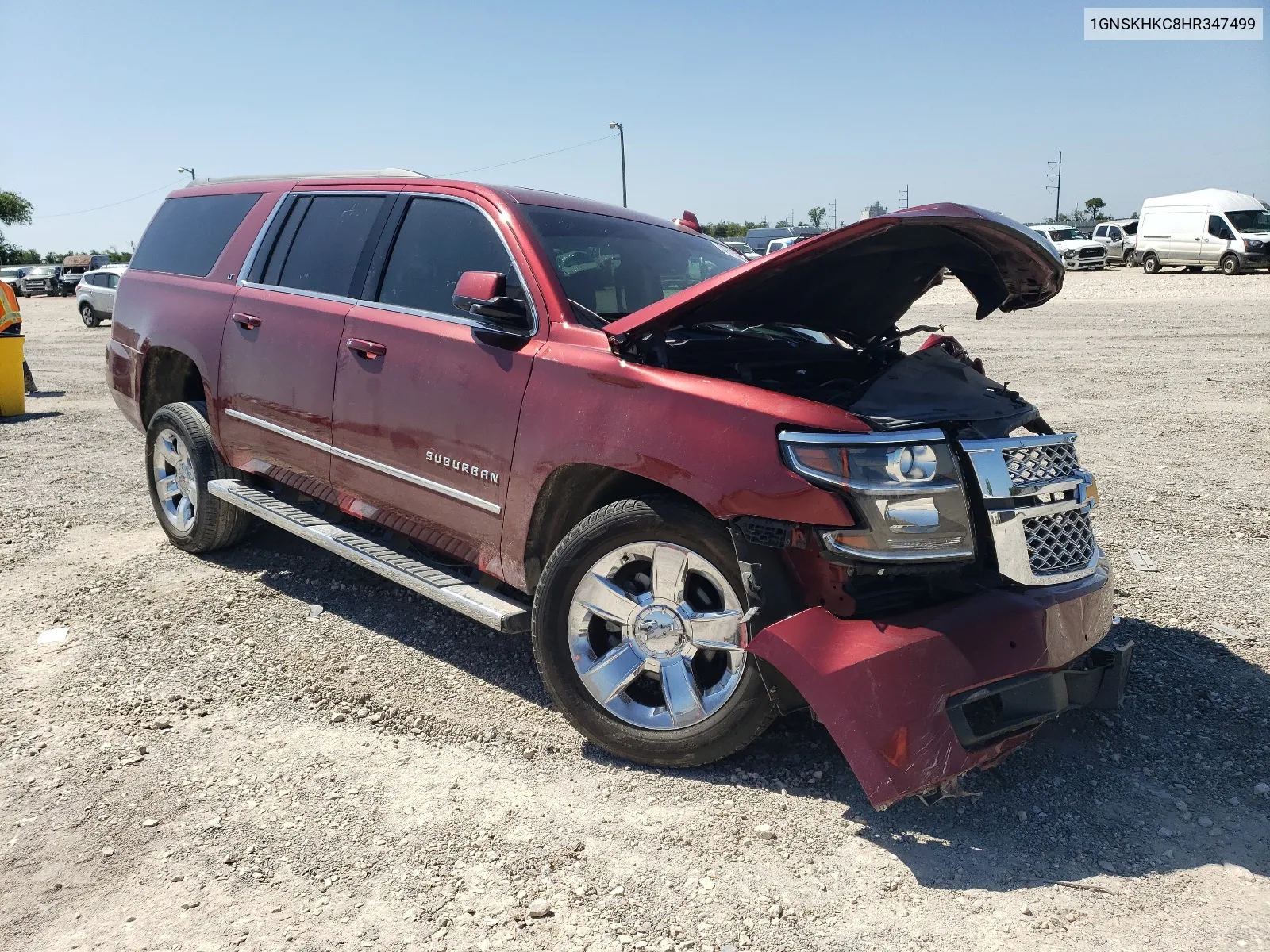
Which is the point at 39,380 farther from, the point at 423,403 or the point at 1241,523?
the point at 1241,523

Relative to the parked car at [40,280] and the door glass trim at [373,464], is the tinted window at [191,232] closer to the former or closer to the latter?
the door glass trim at [373,464]

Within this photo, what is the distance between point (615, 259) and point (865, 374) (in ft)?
3.74

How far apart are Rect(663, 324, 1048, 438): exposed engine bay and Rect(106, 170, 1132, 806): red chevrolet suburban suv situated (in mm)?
16

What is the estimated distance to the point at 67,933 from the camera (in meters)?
2.50

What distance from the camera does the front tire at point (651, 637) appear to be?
121 inches

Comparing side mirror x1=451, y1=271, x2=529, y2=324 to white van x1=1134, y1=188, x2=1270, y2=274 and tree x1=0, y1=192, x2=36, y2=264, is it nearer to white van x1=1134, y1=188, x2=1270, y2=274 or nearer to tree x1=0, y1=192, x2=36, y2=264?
white van x1=1134, y1=188, x2=1270, y2=274

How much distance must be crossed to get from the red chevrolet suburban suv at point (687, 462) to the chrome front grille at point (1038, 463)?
14 millimetres

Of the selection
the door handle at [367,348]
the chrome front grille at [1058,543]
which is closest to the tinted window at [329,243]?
the door handle at [367,348]

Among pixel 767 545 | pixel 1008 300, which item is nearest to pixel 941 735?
pixel 767 545

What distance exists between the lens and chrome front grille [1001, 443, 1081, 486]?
2.86 m

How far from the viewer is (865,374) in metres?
3.84

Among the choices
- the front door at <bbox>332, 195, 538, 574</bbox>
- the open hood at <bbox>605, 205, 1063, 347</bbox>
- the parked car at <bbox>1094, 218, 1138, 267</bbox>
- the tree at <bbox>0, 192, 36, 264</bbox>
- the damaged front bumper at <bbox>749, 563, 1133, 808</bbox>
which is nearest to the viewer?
the damaged front bumper at <bbox>749, 563, 1133, 808</bbox>

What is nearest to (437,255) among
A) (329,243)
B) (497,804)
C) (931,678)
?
(329,243)

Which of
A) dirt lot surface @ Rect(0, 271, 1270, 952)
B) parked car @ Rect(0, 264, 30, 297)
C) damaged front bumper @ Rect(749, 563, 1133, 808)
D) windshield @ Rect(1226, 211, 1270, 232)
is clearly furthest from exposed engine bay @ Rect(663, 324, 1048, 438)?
parked car @ Rect(0, 264, 30, 297)
